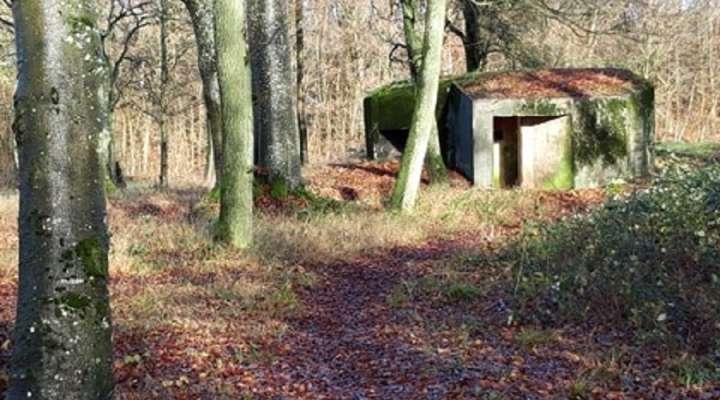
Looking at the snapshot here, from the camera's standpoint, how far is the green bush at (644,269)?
520cm

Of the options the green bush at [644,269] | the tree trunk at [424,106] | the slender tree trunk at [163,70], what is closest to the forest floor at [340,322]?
the green bush at [644,269]

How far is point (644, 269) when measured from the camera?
19.8 feet

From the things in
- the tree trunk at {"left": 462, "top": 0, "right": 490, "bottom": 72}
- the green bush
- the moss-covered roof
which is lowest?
the green bush

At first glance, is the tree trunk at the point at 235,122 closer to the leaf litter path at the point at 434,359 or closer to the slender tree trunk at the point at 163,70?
the leaf litter path at the point at 434,359

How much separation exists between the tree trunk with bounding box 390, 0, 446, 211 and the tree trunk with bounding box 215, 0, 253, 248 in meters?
4.20

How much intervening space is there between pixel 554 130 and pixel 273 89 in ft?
23.4

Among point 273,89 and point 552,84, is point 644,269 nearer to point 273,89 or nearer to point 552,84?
point 273,89

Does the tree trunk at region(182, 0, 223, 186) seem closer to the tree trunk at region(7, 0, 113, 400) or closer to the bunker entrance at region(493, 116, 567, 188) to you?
the bunker entrance at region(493, 116, 567, 188)

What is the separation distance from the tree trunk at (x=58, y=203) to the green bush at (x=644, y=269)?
382 centimetres

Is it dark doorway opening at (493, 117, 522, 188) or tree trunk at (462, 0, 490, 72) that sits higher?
tree trunk at (462, 0, 490, 72)

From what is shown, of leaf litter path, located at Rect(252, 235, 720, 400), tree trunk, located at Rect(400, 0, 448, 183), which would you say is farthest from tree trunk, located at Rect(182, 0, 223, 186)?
leaf litter path, located at Rect(252, 235, 720, 400)

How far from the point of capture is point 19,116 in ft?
10.3

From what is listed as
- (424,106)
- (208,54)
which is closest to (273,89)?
(208,54)

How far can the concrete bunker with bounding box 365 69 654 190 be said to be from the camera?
15734mm
